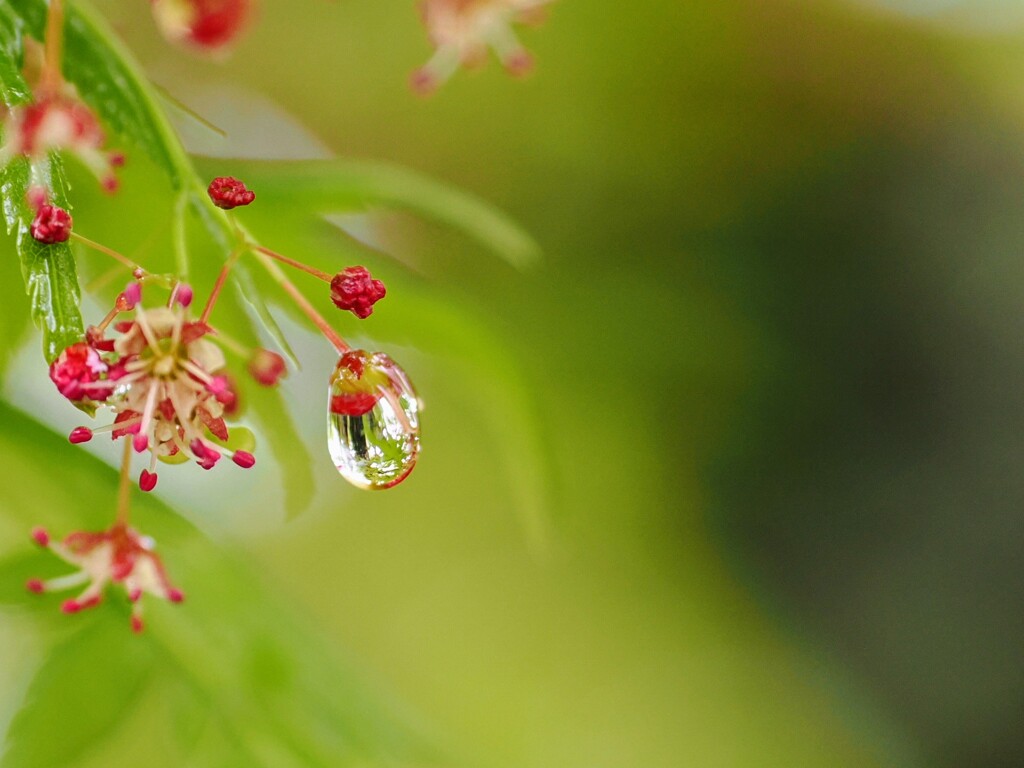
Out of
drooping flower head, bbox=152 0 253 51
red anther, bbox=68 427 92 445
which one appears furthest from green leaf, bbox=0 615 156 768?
drooping flower head, bbox=152 0 253 51

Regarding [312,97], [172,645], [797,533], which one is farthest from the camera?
[797,533]

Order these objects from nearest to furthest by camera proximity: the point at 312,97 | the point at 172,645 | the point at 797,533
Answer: the point at 172,645
the point at 312,97
the point at 797,533

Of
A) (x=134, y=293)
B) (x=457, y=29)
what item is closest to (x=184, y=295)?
(x=134, y=293)

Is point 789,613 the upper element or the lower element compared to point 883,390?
lower

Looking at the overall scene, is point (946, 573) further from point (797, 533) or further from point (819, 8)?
point (819, 8)

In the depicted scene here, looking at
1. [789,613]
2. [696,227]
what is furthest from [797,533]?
[696,227]
